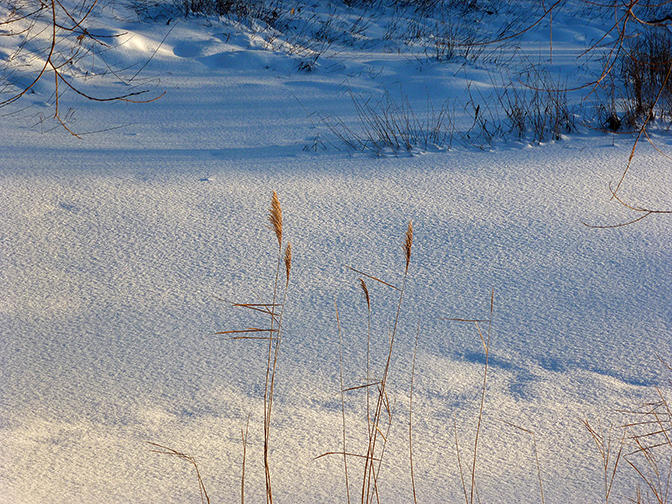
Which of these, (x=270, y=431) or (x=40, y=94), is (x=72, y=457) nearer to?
(x=270, y=431)

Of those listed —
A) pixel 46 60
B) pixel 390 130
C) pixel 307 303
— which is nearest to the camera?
pixel 307 303

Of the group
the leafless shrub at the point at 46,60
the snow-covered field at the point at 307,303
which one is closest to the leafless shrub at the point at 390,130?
the snow-covered field at the point at 307,303

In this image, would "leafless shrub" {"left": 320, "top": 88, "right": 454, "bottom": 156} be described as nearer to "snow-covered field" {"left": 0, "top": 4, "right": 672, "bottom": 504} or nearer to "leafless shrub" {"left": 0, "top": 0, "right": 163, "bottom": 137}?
"snow-covered field" {"left": 0, "top": 4, "right": 672, "bottom": 504}

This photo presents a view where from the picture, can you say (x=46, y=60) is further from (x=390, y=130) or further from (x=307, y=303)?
(x=307, y=303)

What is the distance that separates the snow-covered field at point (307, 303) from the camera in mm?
1266

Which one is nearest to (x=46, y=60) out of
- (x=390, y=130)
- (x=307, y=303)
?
(x=390, y=130)

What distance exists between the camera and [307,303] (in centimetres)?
198

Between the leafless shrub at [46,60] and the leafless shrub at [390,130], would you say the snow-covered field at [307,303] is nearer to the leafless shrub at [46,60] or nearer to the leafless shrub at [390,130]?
the leafless shrub at [390,130]

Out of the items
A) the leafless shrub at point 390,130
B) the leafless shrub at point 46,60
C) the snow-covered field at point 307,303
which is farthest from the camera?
the leafless shrub at point 46,60

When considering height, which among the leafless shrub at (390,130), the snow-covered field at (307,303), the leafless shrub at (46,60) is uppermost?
the leafless shrub at (46,60)

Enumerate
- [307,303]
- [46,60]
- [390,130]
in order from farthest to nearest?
[46,60] < [390,130] < [307,303]

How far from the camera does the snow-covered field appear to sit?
127 centimetres

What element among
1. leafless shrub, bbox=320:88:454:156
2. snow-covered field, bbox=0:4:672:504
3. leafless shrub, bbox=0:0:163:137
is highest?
leafless shrub, bbox=0:0:163:137

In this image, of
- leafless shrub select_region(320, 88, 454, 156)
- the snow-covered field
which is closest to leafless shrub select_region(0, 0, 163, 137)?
the snow-covered field
